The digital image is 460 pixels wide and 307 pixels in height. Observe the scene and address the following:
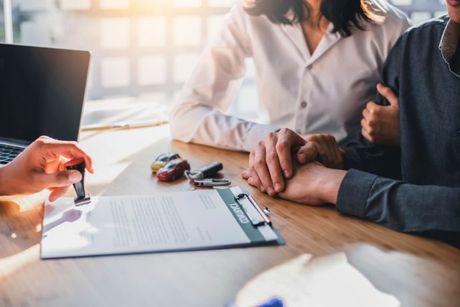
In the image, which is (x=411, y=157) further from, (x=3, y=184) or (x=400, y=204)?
(x=3, y=184)

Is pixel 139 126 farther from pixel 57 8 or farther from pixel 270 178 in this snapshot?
pixel 57 8

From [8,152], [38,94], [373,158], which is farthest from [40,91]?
[373,158]

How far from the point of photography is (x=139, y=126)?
1706 mm

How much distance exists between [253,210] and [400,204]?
255 mm

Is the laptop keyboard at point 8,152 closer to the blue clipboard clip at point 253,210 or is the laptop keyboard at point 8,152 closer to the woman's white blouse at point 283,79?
the woman's white blouse at point 283,79

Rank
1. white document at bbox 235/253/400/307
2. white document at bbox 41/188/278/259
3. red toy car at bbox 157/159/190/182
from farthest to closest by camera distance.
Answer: red toy car at bbox 157/159/190/182 → white document at bbox 41/188/278/259 → white document at bbox 235/253/400/307

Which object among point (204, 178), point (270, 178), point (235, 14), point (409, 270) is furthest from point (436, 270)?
point (235, 14)

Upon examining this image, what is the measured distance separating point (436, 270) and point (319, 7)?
0.93 meters

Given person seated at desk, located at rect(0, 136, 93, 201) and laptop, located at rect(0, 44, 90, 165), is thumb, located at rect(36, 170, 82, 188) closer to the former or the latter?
person seated at desk, located at rect(0, 136, 93, 201)

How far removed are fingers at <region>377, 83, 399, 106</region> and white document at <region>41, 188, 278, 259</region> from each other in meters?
0.52

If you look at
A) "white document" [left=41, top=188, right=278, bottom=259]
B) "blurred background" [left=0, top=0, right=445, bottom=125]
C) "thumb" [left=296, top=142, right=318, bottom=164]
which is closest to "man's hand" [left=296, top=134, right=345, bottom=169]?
"thumb" [left=296, top=142, right=318, bottom=164]

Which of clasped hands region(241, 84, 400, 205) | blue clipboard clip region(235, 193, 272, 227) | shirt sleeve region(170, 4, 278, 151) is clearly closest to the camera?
blue clipboard clip region(235, 193, 272, 227)

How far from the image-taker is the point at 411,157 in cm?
136

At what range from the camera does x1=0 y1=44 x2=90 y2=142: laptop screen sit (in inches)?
53.1
